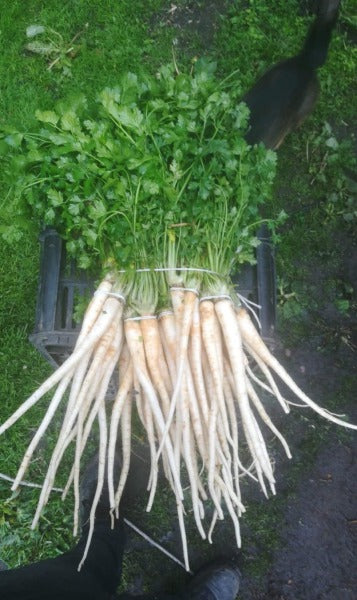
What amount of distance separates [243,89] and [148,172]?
158cm

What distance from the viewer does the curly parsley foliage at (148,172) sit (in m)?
1.98

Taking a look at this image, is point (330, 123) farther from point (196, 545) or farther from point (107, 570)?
point (107, 570)

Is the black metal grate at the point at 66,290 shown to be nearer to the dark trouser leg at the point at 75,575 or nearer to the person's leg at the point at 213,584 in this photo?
the dark trouser leg at the point at 75,575

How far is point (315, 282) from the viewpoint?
3.12 m

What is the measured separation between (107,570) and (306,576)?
1.08m

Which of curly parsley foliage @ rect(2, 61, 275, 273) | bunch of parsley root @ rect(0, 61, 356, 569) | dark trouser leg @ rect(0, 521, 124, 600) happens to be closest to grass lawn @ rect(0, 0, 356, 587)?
dark trouser leg @ rect(0, 521, 124, 600)

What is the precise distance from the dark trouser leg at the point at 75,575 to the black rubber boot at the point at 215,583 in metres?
0.44

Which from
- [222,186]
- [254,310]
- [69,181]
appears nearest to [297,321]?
[254,310]

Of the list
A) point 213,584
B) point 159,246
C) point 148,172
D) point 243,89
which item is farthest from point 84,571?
point 243,89

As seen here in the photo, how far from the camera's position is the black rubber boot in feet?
8.77

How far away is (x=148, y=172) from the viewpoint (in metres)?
1.96

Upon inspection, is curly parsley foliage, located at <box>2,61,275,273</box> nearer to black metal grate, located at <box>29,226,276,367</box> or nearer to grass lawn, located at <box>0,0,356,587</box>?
black metal grate, located at <box>29,226,276,367</box>

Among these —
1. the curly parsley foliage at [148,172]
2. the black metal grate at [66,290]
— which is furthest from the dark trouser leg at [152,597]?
the curly parsley foliage at [148,172]

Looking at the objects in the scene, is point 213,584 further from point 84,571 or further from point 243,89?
point 243,89
